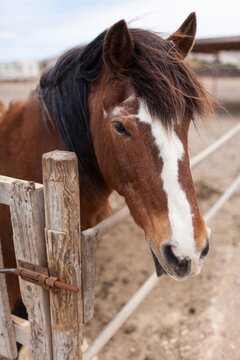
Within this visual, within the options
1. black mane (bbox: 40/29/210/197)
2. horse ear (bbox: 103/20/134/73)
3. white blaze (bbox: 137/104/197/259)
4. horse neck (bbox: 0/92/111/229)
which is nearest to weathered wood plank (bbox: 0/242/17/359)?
horse neck (bbox: 0/92/111/229)

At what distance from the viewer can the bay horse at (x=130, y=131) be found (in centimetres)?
107

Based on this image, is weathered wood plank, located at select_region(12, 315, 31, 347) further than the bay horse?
Yes

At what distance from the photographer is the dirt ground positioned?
226 cm

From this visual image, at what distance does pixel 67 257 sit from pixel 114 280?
7.47 ft

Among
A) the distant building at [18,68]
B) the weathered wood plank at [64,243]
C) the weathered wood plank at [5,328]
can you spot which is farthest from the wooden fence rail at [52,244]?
the distant building at [18,68]

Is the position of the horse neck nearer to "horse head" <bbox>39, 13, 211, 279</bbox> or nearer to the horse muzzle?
"horse head" <bbox>39, 13, 211, 279</bbox>

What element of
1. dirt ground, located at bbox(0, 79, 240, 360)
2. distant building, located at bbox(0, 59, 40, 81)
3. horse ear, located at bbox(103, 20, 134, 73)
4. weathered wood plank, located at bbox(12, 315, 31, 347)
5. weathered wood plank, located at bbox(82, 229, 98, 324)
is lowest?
distant building, located at bbox(0, 59, 40, 81)

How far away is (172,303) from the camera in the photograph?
8.95 feet

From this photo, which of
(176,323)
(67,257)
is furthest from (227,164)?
(67,257)

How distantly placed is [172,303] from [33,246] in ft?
7.10

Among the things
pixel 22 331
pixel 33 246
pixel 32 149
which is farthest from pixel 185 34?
pixel 22 331

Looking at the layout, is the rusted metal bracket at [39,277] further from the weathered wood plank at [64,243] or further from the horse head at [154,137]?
the horse head at [154,137]

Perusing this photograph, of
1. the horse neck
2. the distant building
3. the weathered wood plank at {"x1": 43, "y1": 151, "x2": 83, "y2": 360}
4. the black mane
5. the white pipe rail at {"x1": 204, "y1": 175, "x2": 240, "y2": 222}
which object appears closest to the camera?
the weathered wood plank at {"x1": 43, "y1": 151, "x2": 83, "y2": 360}

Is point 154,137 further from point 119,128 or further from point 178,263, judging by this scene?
point 178,263
